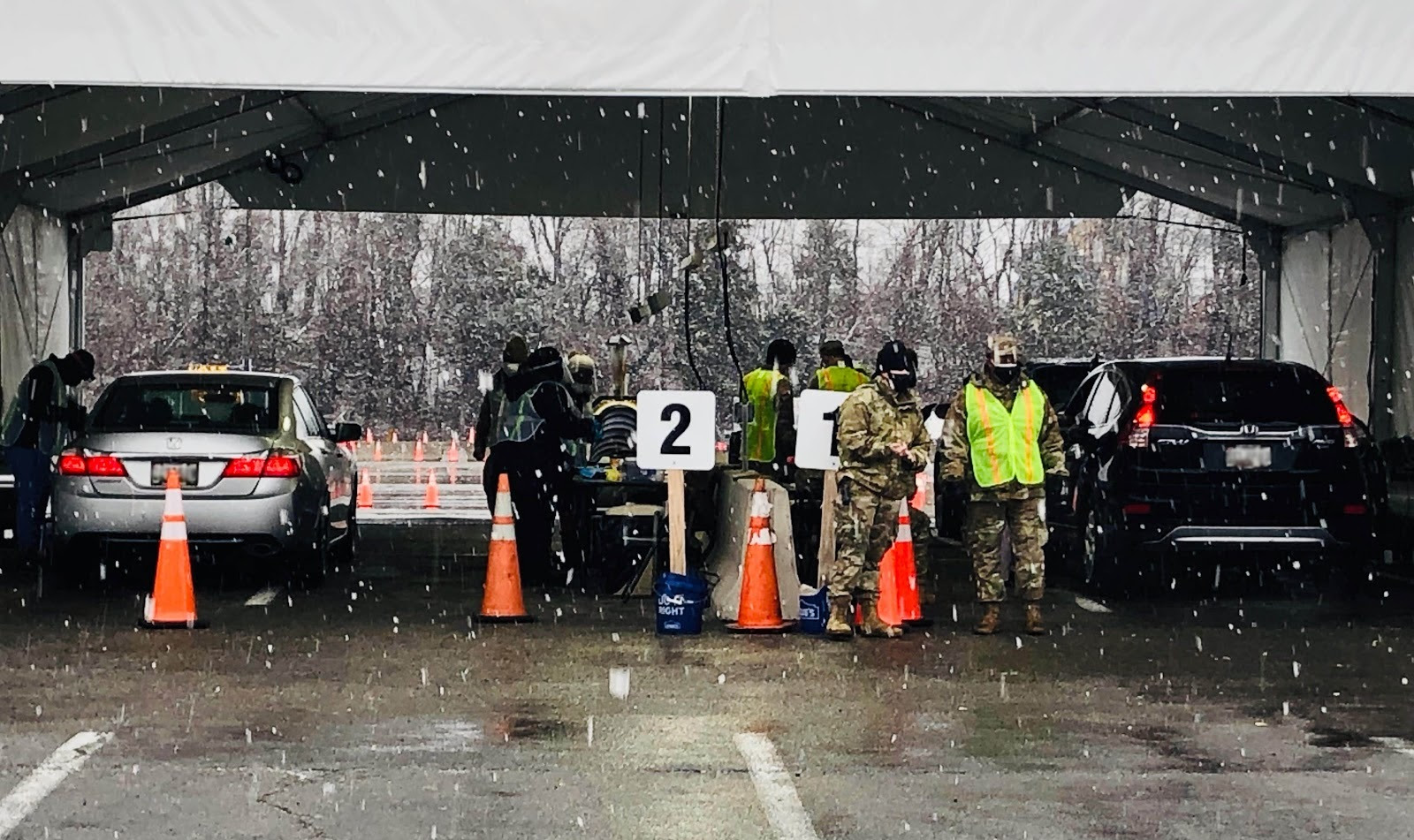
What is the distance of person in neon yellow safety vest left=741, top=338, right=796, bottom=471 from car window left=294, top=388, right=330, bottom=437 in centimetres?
336

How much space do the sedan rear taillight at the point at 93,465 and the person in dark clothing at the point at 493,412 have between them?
285 centimetres

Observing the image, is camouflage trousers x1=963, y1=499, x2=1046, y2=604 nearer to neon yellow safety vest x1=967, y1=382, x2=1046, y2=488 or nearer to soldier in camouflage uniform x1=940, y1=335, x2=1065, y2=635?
soldier in camouflage uniform x1=940, y1=335, x2=1065, y2=635

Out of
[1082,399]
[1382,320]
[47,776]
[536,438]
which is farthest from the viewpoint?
[1382,320]

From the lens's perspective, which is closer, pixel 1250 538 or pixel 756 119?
pixel 1250 538

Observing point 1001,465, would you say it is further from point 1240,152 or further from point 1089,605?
point 1240,152

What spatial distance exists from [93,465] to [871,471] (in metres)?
5.64

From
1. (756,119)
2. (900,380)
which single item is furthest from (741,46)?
(756,119)

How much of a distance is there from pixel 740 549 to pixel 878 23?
358 centimetres

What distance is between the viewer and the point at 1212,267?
63625 mm

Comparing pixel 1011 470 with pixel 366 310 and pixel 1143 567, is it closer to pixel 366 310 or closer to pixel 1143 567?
pixel 1143 567

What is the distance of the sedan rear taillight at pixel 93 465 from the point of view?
50.1ft

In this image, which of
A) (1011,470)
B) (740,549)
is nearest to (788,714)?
(1011,470)

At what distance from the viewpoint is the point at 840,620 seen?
13008mm

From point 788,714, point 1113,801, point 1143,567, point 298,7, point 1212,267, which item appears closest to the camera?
point 1113,801
